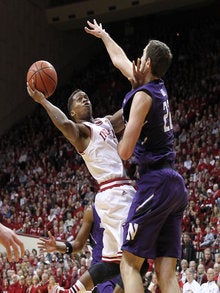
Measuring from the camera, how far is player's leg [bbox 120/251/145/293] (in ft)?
13.0

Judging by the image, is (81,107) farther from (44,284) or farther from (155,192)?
(44,284)

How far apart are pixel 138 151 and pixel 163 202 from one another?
420 millimetres

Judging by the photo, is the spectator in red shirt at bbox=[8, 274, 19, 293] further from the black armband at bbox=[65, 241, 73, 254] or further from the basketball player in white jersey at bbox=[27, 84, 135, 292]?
the basketball player in white jersey at bbox=[27, 84, 135, 292]

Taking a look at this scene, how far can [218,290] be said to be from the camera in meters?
9.70

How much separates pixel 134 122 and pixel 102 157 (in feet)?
4.47

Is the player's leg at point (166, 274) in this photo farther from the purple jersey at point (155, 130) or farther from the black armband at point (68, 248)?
the black armband at point (68, 248)

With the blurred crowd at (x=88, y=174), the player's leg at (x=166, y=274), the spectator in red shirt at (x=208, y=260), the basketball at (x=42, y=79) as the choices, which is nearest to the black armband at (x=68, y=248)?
the basketball at (x=42, y=79)

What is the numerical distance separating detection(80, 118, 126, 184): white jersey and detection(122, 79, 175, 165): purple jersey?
3.50 ft

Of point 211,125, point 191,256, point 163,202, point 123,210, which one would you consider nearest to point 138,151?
point 163,202

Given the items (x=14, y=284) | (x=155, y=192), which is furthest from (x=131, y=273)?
(x=14, y=284)

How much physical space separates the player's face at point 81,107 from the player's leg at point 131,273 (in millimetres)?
1848

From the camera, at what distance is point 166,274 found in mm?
4145

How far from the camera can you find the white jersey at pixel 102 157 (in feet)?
17.4

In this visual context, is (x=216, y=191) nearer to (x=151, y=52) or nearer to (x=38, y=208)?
(x=38, y=208)
